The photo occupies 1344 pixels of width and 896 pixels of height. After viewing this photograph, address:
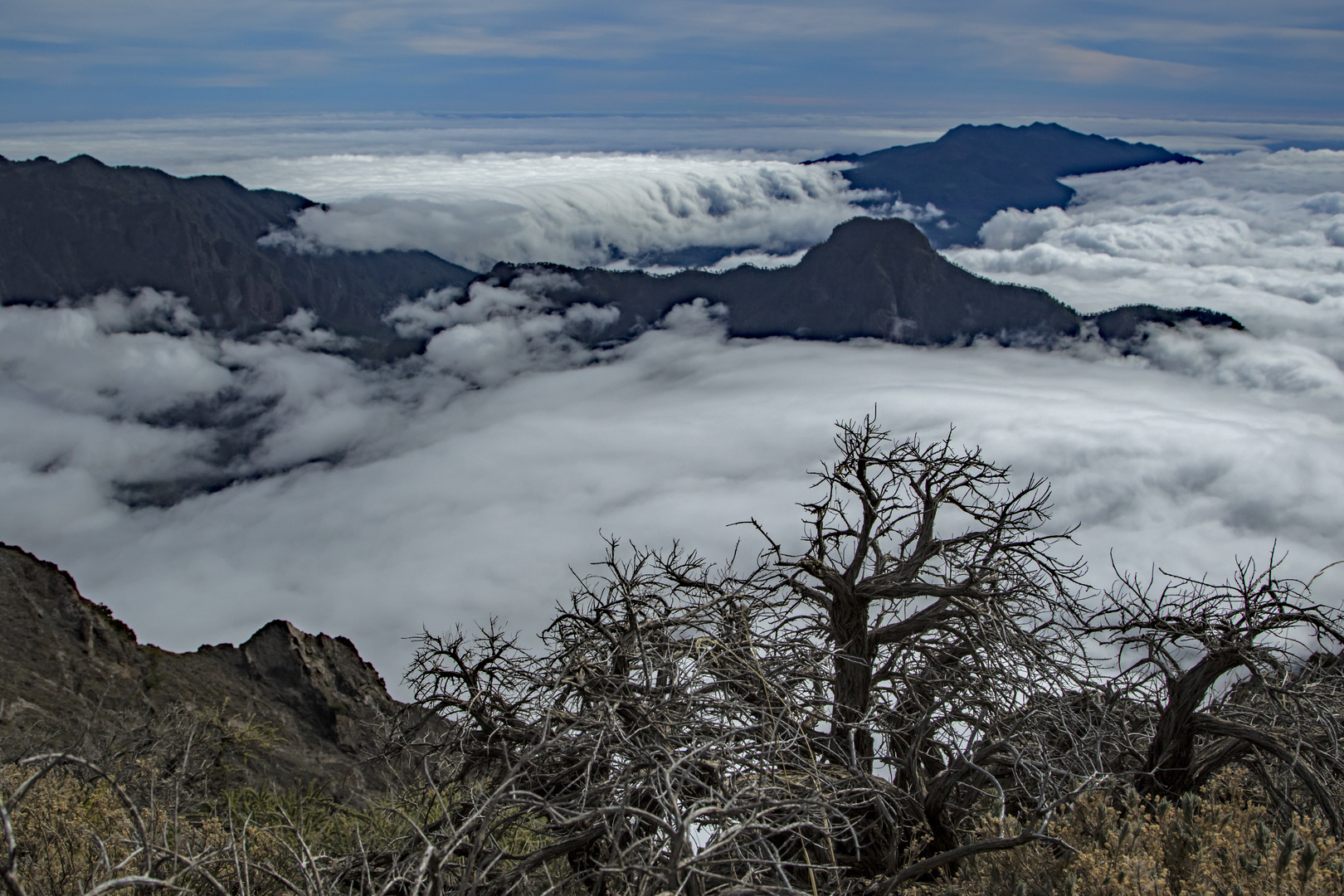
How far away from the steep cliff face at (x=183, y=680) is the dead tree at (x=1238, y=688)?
1819 centimetres

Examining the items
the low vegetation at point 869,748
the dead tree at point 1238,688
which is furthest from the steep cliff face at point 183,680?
the dead tree at point 1238,688

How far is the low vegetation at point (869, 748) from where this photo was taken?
543cm

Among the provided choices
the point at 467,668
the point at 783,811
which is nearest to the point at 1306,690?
the point at 783,811

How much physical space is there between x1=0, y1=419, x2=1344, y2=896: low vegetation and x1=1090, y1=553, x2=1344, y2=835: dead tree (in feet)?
0.13

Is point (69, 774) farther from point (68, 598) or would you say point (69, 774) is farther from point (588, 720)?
point (68, 598)

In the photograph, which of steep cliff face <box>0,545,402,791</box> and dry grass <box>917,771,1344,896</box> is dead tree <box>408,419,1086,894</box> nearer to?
dry grass <box>917,771,1344,896</box>

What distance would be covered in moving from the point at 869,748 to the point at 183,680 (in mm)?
28967

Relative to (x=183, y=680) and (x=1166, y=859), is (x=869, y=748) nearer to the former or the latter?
(x=1166, y=859)

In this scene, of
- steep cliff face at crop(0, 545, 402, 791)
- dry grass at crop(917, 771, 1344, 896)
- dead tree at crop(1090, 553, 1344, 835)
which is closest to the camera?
dry grass at crop(917, 771, 1344, 896)

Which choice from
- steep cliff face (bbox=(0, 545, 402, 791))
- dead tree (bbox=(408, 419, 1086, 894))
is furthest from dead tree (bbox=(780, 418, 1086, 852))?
steep cliff face (bbox=(0, 545, 402, 791))

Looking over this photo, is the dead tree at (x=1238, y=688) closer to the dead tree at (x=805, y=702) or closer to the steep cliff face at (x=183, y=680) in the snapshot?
the dead tree at (x=805, y=702)

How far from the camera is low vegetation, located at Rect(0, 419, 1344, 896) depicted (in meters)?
5.43

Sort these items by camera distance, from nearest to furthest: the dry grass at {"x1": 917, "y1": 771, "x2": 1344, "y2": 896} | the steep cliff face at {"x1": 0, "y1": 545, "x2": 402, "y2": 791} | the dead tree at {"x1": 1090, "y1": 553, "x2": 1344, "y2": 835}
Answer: the dry grass at {"x1": 917, "y1": 771, "x2": 1344, "y2": 896}, the dead tree at {"x1": 1090, "y1": 553, "x2": 1344, "y2": 835}, the steep cliff face at {"x1": 0, "y1": 545, "x2": 402, "y2": 791}

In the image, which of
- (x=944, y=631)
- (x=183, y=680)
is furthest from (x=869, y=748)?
(x=183, y=680)
